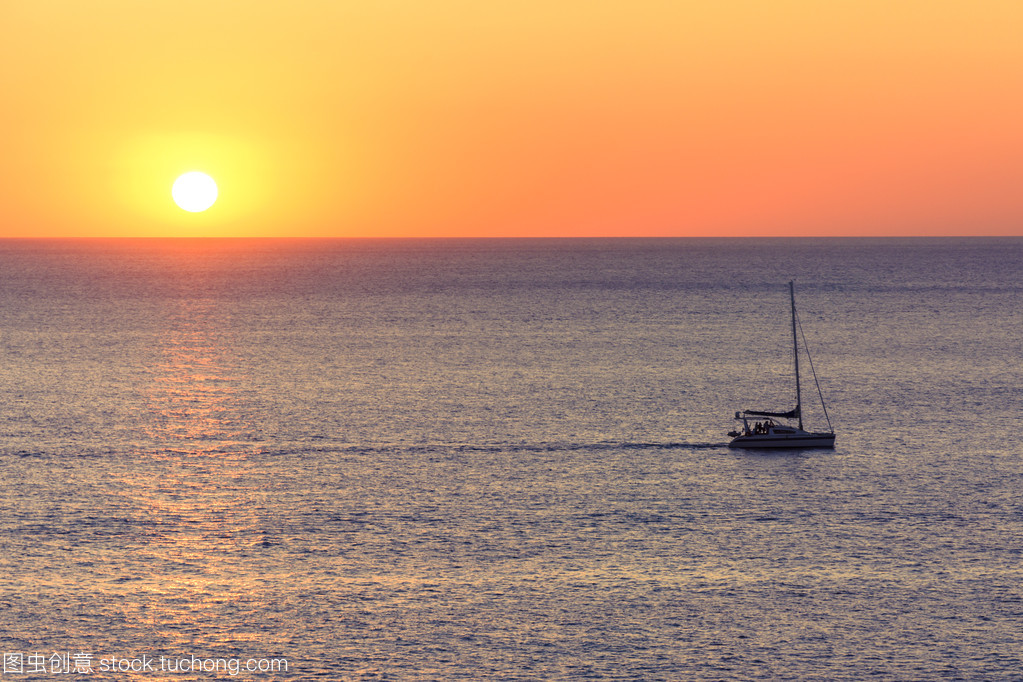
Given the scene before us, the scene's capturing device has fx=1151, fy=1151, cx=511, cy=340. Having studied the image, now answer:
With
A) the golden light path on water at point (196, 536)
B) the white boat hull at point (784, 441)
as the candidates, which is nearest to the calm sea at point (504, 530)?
the golden light path on water at point (196, 536)

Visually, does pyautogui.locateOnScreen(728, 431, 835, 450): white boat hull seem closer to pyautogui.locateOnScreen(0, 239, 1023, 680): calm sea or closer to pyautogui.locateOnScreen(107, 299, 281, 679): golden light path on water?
pyautogui.locateOnScreen(0, 239, 1023, 680): calm sea

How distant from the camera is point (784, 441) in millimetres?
99000

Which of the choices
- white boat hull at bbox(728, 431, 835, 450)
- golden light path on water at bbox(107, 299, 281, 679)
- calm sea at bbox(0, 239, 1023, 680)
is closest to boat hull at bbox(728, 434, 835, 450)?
white boat hull at bbox(728, 431, 835, 450)

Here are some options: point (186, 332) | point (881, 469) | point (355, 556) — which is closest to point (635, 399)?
point (881, 469)

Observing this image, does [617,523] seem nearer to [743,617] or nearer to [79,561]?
[743,617]

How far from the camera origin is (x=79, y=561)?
69.6m

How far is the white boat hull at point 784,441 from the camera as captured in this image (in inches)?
3878

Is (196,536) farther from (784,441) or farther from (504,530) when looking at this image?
(784,441)

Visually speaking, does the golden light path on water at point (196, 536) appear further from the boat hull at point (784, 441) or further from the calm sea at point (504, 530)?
the boat hull at point (784, 441)

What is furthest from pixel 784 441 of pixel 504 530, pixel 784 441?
pixel 504 530

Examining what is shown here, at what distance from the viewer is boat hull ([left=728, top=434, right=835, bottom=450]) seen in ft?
323

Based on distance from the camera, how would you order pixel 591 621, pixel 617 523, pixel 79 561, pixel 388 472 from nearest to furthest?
pixel 591 621, pixel 79 561, pixel 617 523, pixel 388 472

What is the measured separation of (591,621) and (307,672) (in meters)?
15.3

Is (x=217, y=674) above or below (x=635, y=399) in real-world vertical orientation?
below
